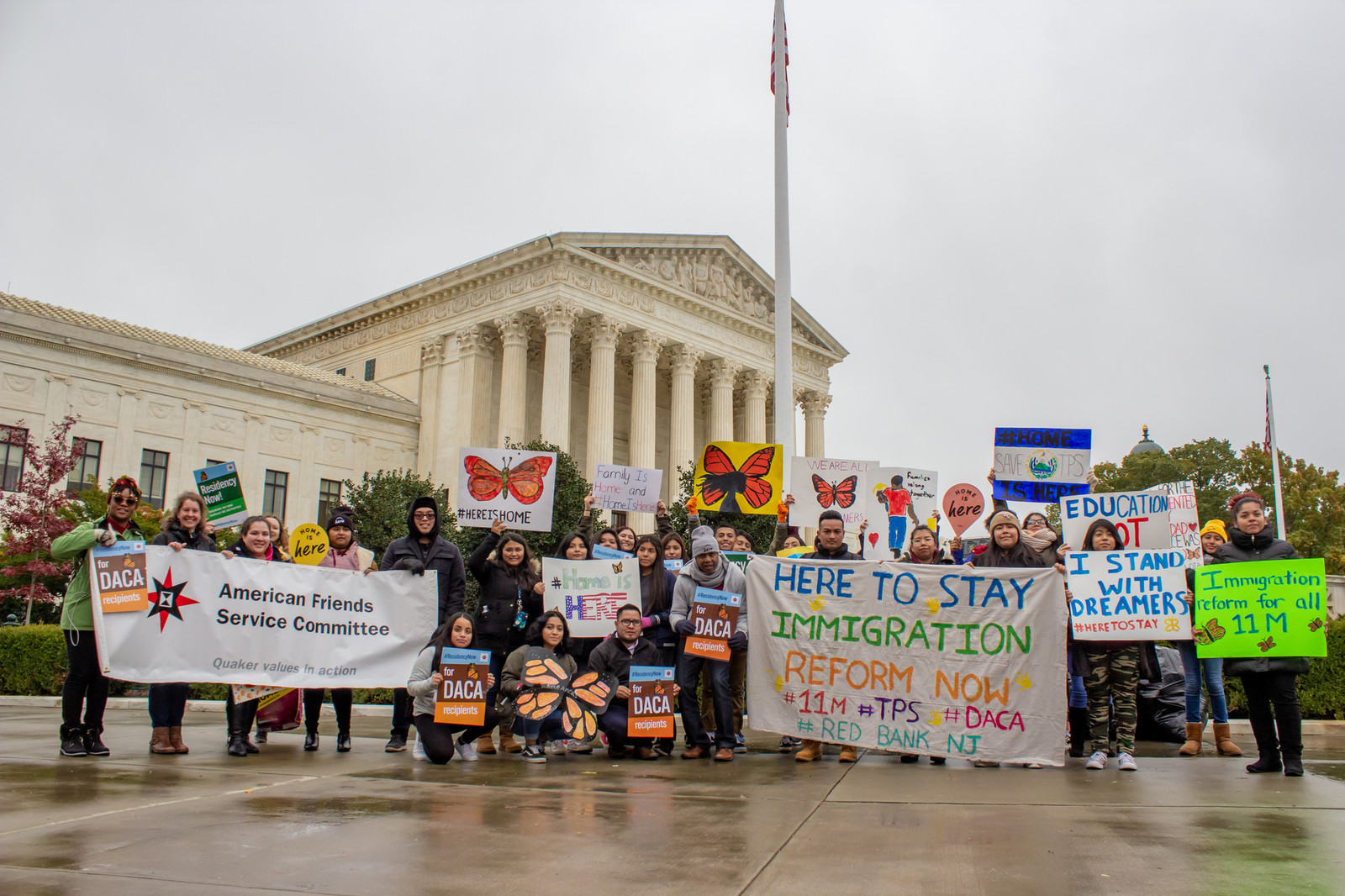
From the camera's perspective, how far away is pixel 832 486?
46.4ft

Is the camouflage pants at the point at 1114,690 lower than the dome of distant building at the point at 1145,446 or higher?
Answer: lower

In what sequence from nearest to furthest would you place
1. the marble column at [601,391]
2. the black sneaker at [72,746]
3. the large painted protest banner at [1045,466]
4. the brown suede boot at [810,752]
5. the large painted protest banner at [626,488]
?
the black sneaker at [72,746] → the brown suede boot at [810,752] → the large painted protest banner at [1045,466] → the large painted protest banner at [626,488] → the marble column at [601,391]

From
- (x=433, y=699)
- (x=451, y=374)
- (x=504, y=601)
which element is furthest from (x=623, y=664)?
(x=451, y=374)

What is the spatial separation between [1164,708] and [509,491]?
815 cm

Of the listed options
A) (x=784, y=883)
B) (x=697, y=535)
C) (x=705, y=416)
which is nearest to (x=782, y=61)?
(x=697, y=535)

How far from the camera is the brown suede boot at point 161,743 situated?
8805 mm

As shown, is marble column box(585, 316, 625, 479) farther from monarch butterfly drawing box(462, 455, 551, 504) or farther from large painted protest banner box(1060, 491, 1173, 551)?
large painted protest banner box(1060, 491, 1173, 551)

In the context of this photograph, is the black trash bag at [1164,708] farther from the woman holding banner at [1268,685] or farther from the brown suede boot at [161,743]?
the brown suede boot at [161,743]

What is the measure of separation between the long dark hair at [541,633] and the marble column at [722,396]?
42.3 meters

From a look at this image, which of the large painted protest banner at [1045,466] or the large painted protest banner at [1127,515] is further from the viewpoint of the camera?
the large painted protest banner at [1045,466]

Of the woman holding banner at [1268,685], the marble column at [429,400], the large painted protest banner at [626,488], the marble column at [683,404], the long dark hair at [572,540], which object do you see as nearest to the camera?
the woman holding banner at [1268,685]

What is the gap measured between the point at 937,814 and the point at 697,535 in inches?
165

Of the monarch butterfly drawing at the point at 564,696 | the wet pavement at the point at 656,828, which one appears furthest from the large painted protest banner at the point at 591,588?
the wet pavement at the point at 656,828

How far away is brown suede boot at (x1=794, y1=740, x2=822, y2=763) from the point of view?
8938 mm
